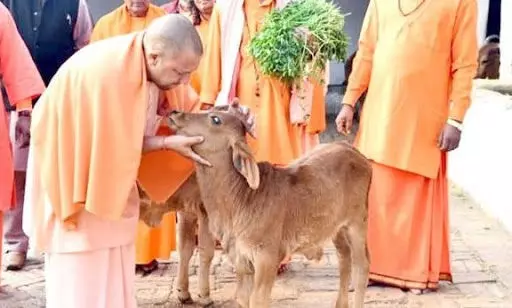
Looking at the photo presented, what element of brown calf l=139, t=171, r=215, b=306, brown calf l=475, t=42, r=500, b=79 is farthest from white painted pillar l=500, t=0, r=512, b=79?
brown calf l=139, t=171, r=215, b=306

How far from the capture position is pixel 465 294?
260 inches

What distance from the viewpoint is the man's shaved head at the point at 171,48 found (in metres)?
4.18

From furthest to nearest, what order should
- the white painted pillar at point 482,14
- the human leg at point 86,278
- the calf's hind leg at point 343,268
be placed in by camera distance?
the white painted pillar at point 482,14, the calf's hind leg at point 343,268, the human leg at point 86,278

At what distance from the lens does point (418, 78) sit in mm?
6305

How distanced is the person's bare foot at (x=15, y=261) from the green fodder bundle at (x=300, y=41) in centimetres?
245

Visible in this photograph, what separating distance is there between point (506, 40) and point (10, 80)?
6326 millimetres

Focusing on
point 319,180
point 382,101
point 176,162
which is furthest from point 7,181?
point 382,101

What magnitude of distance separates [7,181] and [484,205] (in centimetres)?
504

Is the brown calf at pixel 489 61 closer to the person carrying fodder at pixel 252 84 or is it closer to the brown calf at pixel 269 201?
the person carrying fodder at pixel 252 84

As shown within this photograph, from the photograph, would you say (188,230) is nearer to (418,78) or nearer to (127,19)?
(127,19)

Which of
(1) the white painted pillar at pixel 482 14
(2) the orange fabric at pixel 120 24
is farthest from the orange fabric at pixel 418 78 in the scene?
(1) the white painted pillar at pixel 482 14

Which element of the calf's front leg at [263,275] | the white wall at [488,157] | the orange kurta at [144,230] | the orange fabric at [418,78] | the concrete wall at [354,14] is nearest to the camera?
the calf's front leg at [263,275]

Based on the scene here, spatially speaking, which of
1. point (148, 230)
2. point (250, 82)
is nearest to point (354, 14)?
point (250, 82)

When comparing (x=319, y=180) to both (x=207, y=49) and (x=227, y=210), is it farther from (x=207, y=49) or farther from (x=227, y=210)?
(x=207, y=49)
